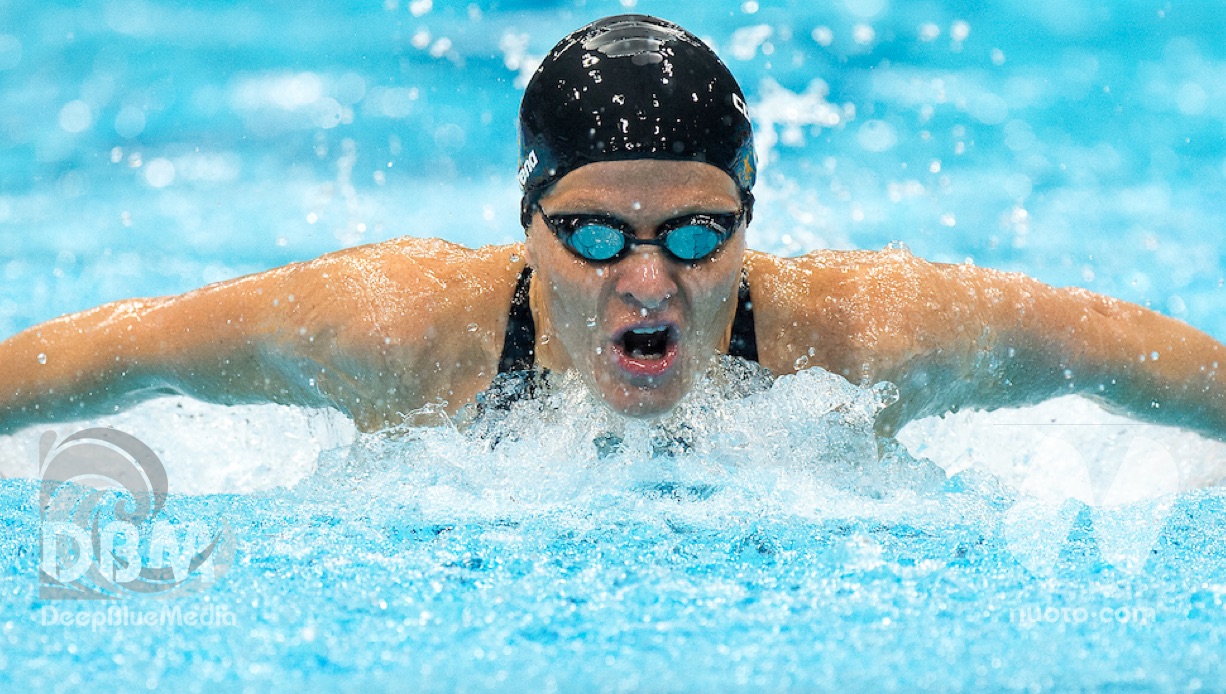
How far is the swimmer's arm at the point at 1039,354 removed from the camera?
7.72 ft

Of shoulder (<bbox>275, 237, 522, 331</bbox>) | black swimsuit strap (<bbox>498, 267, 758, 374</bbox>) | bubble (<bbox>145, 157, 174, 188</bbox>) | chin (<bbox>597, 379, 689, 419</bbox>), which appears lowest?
chin (<bbox>597, 379, 689, 419</bbox>)

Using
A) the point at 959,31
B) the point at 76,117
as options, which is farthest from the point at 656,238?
the point at 76,117

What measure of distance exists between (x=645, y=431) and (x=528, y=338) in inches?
12.2

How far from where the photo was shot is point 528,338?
2.32 metres

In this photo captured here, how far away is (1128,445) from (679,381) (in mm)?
1522

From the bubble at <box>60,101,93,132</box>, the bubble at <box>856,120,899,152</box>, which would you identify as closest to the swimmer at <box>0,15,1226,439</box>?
the bubble at <box>856,120,899,152</box>

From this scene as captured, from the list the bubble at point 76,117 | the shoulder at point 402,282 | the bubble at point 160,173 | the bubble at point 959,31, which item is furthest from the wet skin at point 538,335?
the bubble at point 959,31

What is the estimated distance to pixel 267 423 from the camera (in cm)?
294

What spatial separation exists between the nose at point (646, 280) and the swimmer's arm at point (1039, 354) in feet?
1.80

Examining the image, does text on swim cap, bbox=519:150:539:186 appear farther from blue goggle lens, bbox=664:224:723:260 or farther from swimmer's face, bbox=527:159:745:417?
blue goggle lens, bbox=664:224:723:260

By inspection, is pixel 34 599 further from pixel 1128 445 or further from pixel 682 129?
pixel 1128 445

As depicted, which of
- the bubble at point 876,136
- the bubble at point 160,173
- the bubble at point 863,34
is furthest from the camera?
the bubble at point 863,34

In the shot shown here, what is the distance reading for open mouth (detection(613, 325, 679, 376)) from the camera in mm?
2070

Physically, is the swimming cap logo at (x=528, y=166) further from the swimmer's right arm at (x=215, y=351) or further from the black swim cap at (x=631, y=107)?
the swimmer's right arm at (x=215, y=351)
